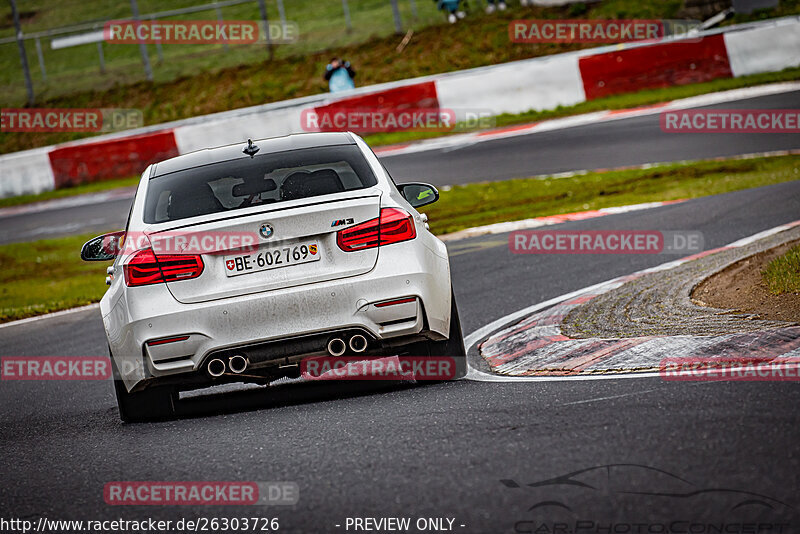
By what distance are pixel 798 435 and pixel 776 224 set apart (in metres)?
6.71

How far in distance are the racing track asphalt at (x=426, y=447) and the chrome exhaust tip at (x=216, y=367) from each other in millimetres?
294

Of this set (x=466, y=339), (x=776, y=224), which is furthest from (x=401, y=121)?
(x=466, y=339)

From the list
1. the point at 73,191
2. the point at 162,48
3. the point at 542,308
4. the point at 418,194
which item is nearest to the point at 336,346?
the point at 418,194

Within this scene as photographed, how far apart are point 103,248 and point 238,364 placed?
4.86 feet

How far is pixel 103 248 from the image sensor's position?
7141mm

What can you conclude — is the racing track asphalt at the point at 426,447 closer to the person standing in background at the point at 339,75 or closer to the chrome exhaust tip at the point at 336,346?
the chrome exhaust tip at the point at 336,346

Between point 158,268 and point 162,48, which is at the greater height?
point 162,48

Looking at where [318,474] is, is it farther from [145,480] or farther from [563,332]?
[563,332]

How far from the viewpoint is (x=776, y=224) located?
1074cm

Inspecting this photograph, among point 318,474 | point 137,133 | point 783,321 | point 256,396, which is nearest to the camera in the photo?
point 318,474

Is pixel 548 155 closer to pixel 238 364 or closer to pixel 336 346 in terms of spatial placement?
pixel 336 346

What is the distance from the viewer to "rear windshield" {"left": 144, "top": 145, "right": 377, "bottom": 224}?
6.55 metres

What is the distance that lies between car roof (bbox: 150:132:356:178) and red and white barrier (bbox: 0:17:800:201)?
15375mm

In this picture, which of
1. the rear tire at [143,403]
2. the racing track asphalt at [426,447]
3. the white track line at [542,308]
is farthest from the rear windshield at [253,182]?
the white track line at [542,308]
